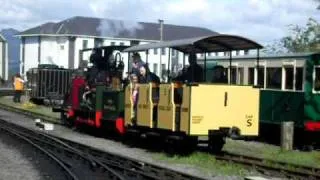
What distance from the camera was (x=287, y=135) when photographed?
19.3 meters

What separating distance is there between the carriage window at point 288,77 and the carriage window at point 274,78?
279 millimetres

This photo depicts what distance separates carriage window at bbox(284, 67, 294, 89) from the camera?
2112cm

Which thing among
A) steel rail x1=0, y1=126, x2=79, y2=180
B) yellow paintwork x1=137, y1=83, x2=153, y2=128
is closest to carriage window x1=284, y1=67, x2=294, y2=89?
yellow paintwork x1=137, y1=83, x2=153, y2=128

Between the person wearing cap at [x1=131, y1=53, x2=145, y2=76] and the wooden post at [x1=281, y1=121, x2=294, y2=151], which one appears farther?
the wooden post at [x1=281, y1=121, x2=294, y2=151]

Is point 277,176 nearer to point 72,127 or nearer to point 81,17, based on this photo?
point 72,127

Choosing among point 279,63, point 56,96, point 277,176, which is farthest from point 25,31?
point 277,176

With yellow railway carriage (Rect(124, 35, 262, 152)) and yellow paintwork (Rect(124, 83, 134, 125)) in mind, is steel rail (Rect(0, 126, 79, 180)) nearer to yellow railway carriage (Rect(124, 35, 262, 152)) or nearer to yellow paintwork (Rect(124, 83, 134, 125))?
yellow paintwork (Rect(124, 83, 134, 125))

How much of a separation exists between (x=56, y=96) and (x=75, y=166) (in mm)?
24946

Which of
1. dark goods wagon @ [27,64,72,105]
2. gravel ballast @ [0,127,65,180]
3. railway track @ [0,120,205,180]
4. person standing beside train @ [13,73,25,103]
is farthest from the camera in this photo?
person standing beside train @ [13,73,25,103]

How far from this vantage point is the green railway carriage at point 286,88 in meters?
20.2

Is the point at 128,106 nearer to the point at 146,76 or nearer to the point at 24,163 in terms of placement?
the point at 146,76

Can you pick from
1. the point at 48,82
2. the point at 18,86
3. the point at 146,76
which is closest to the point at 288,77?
the point at 146,76

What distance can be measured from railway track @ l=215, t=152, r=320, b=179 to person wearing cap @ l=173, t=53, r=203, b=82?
1.92 m

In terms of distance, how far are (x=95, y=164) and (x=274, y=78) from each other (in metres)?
8.55
